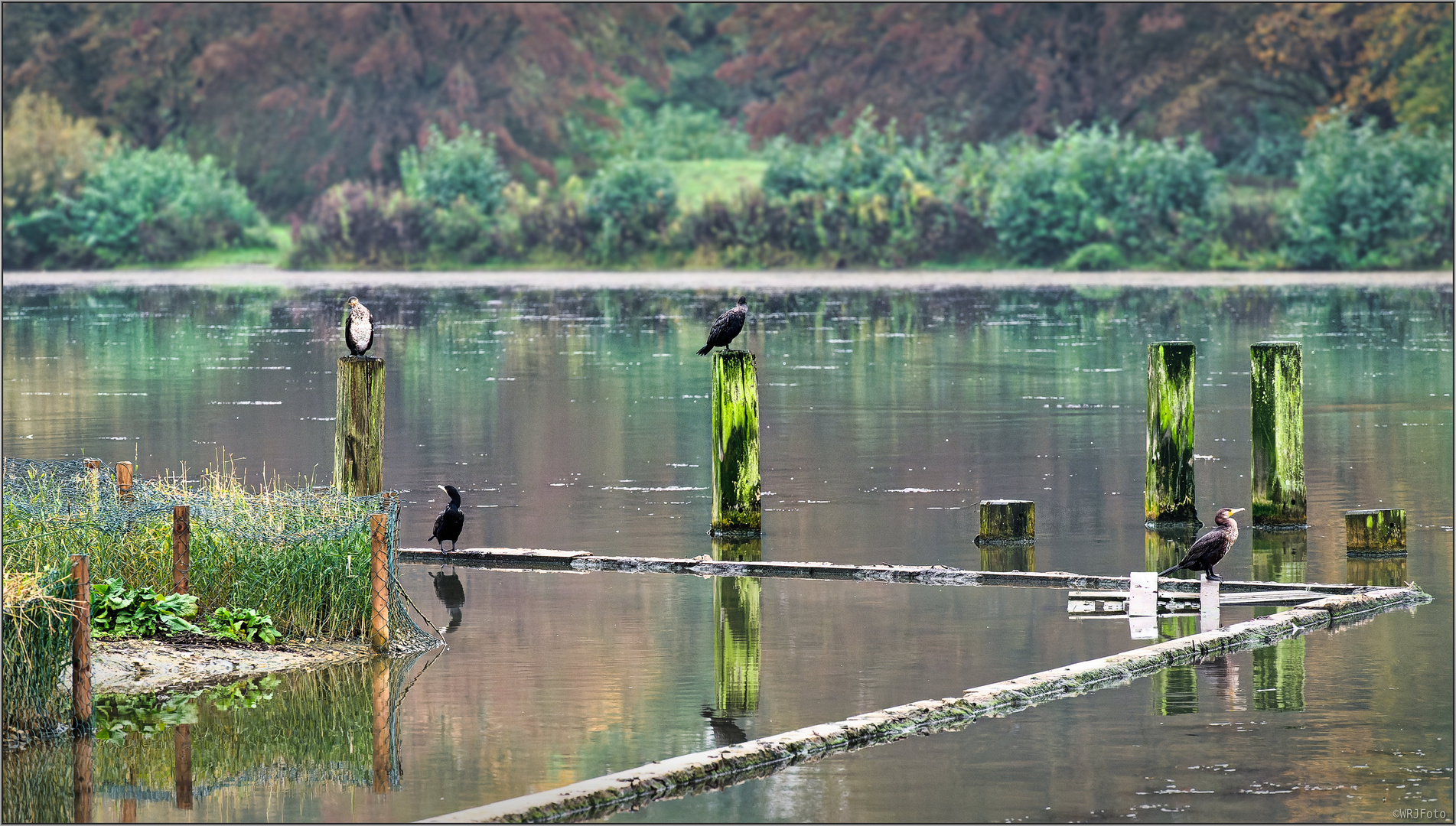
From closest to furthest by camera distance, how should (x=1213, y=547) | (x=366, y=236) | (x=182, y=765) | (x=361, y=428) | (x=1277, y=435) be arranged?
(x=182, y=765) < (x=1213, y=547) < (x=361, y=428) < (x=1277, y=435) < (x=366, y=236)

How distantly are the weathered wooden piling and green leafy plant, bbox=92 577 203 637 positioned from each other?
4.90 feet

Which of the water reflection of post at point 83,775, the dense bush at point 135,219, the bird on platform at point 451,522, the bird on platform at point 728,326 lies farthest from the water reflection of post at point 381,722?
A: the dense bush at point 135,219

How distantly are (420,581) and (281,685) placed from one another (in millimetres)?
3192

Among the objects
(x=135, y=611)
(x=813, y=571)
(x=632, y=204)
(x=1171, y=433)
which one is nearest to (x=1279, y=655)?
(x=813, y=571)

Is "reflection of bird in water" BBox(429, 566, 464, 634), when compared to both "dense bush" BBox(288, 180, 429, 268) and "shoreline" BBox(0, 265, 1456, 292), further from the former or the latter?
"dense bush" BBox(288, 180, 429, 268)

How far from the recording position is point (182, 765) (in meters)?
9.69

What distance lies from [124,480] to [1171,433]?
7.15 meters

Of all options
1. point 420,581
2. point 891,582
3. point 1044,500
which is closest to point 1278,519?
point 1044,500

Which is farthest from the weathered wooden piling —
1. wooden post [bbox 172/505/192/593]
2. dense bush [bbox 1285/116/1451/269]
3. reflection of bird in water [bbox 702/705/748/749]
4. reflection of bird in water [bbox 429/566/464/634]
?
dense bush [bbox 1285/116/1451/269]

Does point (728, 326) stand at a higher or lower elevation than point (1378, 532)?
higher

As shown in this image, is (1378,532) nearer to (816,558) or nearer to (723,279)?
(816,558)

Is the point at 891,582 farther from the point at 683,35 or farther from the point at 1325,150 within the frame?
the point at 683,35

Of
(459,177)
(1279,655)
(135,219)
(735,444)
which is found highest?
(459,177)

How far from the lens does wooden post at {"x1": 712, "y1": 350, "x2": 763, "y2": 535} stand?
51.7 feet
